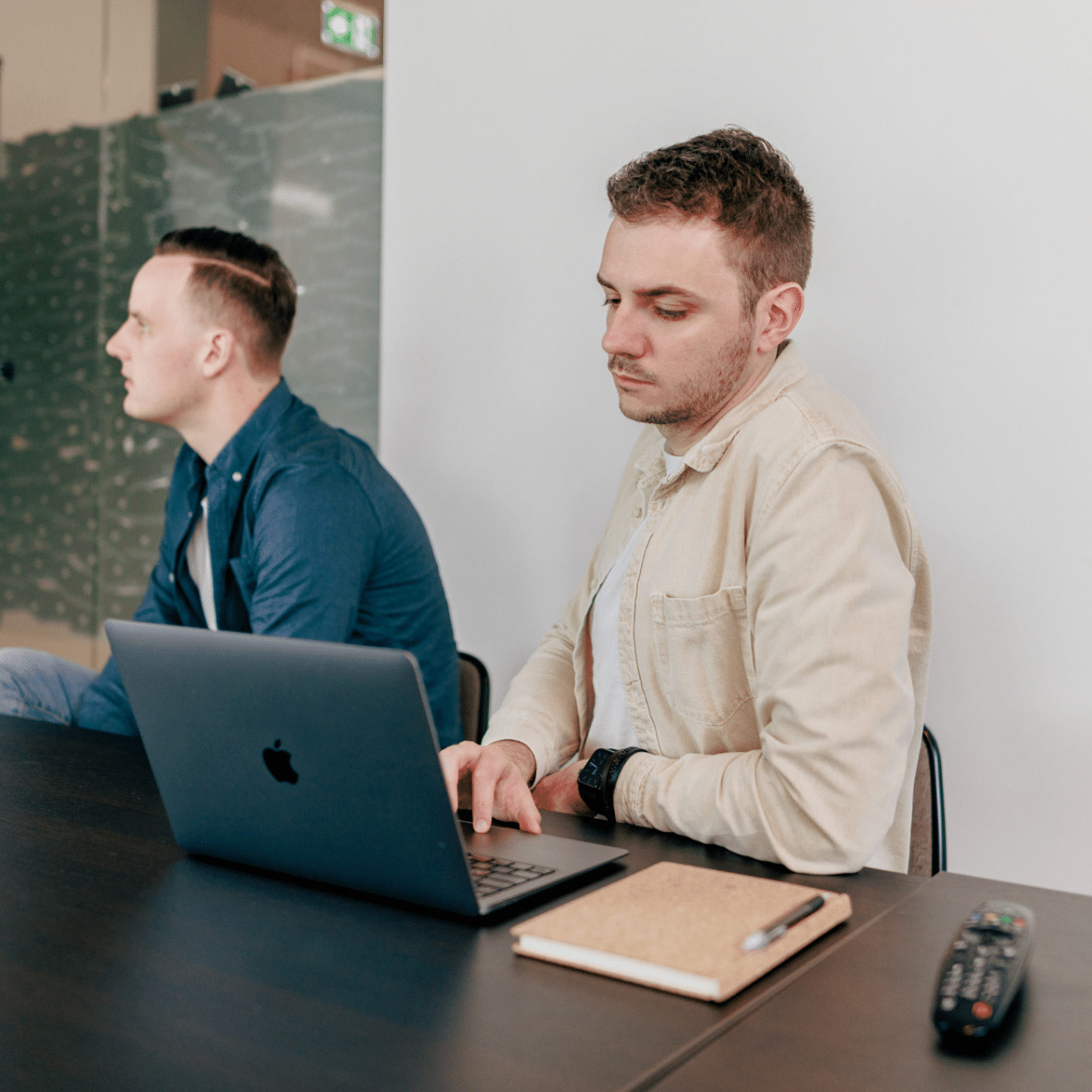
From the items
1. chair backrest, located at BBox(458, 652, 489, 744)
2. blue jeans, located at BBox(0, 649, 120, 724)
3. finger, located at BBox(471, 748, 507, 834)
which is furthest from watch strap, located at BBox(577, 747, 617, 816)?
blue jeans, located at BBox(0, 649, 120, 724)

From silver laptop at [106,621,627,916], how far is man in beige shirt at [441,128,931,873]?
0.22 metres

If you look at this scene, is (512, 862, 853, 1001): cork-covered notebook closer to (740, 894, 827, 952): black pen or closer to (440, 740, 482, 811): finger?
(740, 894, 827, 952): black pen

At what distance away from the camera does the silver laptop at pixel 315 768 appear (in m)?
0.83

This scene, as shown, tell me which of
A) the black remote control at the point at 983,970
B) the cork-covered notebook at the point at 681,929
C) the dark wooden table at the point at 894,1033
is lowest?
the dark wooden table at the point at 894,1033

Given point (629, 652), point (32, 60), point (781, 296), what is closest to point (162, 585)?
point (629, 652)

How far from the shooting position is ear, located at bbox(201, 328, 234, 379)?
221 cm

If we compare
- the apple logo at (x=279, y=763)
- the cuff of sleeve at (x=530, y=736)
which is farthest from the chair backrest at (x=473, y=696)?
the apple logo at (x=279, y=763)

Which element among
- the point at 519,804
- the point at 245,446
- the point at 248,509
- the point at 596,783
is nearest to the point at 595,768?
the point at 596,783

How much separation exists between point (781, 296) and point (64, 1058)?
122 cm

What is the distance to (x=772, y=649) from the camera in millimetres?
1232

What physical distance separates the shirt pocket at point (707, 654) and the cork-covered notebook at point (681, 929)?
461 mm

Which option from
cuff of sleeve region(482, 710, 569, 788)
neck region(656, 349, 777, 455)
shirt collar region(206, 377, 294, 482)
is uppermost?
neck region(656, 349, 777, 455)

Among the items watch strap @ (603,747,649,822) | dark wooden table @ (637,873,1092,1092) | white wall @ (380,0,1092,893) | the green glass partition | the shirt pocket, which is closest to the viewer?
dark wooden table @ (637,873,1092,1092)

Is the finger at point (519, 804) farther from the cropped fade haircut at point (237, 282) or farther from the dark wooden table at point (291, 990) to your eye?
the cropped fade haircut at point (237, 282)
